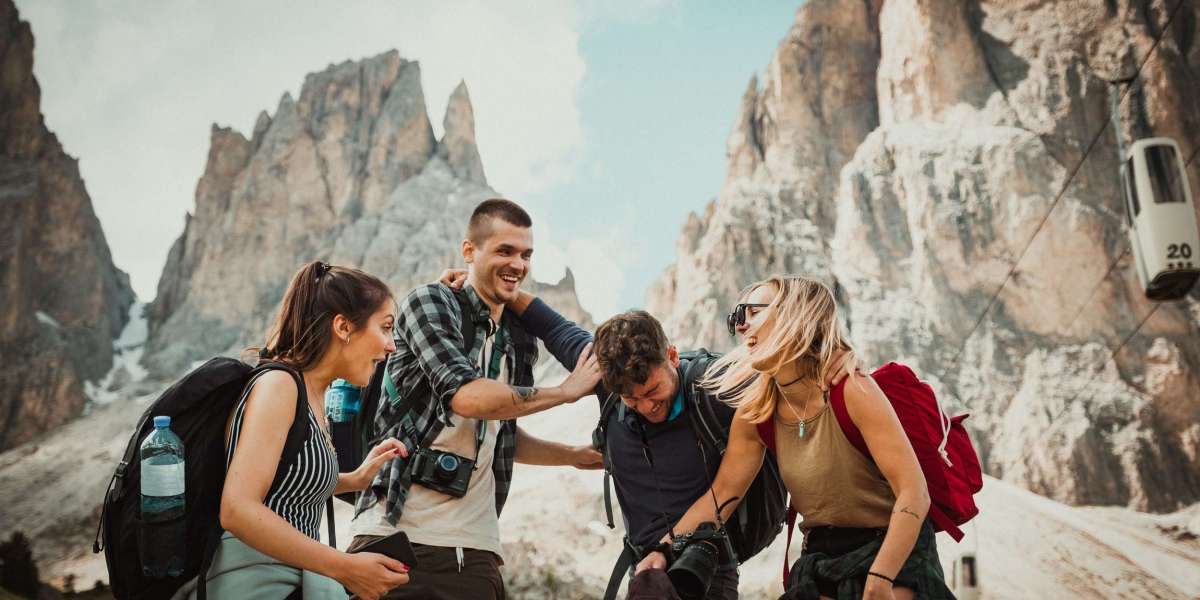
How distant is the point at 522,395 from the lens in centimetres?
348

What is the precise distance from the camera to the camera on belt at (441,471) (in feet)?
11.6

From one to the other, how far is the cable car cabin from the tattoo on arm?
39.9 ft

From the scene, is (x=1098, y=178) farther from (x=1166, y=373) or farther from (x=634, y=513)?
(x=634, y=513)

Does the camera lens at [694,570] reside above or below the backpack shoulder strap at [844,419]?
below

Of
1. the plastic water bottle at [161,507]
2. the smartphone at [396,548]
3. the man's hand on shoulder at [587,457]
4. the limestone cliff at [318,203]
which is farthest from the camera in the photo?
the limestone cliff at [318,203]

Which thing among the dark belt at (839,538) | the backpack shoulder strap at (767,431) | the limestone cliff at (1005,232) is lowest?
the dark belt at (839,538)

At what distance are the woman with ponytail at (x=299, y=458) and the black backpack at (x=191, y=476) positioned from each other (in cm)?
5

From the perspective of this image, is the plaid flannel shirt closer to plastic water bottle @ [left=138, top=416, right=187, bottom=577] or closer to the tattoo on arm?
the tattoo on arm

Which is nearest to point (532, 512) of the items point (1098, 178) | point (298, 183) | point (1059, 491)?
point (1059, 491)

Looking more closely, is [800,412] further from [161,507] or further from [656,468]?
[161,507]

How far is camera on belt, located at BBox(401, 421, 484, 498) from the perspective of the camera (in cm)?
354

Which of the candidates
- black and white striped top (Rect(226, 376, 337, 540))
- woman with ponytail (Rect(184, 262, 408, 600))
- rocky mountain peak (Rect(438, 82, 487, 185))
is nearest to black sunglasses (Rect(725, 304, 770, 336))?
woman with ponytail (Rect(184, 262, 408, 600))

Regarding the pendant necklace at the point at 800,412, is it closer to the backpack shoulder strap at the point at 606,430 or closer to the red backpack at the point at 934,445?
the red backpack at the point at 934,445

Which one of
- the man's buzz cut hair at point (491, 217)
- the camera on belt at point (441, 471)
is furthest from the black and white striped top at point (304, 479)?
the man's buzz cut hair at point (491, 217)
